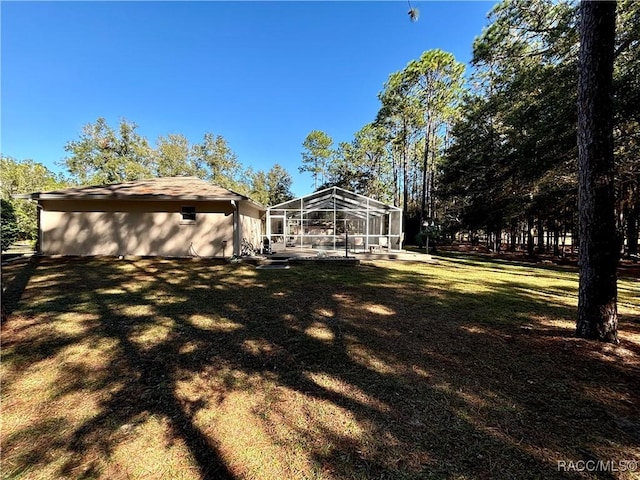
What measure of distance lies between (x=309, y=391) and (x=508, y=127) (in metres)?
18.1

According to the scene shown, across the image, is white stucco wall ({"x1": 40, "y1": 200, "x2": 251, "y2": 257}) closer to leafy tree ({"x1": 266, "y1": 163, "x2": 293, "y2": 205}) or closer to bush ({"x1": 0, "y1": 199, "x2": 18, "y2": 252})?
bush ({"x1": 0, "y1": 199, "x2": 18, "y2": 252})

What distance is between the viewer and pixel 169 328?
402 cm

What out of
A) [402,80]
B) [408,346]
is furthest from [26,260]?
[402,80]

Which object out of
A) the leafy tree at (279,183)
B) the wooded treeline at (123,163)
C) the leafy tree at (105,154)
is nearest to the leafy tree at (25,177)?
the wooded treeline at (123,163)

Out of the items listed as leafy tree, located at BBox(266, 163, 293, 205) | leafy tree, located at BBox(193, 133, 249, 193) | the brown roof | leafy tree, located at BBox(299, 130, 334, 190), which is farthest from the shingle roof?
leafy tree, located at BBox(266, 163, 293, 205)

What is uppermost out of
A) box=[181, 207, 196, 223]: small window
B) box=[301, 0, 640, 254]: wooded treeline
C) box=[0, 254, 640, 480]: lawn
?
box=[301, 0, 640, 254]: wooded treeline

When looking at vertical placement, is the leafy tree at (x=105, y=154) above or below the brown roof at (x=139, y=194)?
above

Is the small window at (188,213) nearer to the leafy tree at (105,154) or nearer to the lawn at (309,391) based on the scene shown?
the lawn at (309,391)

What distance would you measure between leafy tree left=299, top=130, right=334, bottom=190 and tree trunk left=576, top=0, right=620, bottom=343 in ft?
101

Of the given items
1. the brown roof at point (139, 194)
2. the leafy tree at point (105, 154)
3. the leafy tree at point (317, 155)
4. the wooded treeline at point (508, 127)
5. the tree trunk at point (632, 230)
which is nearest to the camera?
the wooded treeline at point (508, 127)

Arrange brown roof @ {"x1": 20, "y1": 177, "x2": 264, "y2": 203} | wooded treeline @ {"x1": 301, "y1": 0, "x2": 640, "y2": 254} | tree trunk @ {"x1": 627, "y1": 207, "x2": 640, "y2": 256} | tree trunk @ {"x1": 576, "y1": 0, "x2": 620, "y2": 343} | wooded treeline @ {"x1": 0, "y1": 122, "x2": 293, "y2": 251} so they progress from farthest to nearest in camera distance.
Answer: wooded treeline @ {"x1": 0, "y1": 122, "x2": 293, "y2": 251}
tree trunk @ {"x1": 627, "y1": 207, "x2": 640, "y2": 256}
brown roof @ {"x1": 20, "y1": 177, "x2": 264, "y2": 203}
wooded treeline @ {"x1": 301, "y1": 0, "x2": 640, "y2": 254}
tree trunk @ {"x1": 576, "y1": 0, "x2": 620, "y2": 343}

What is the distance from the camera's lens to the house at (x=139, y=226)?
11062 millimetres

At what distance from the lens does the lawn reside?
5.81 feet

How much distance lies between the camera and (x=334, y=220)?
582 inches
